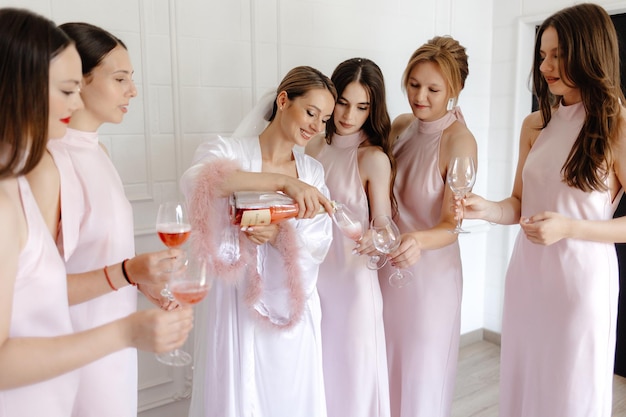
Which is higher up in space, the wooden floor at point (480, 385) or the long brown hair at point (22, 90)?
Result: the long brown hair at point (22, 90)

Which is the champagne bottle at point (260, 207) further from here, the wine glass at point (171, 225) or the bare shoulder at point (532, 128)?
the bare shoulder at point (532, 128)

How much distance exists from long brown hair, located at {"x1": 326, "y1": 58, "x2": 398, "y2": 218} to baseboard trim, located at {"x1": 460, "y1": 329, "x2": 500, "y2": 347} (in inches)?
78.3

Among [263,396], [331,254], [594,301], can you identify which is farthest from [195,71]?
[594,301]

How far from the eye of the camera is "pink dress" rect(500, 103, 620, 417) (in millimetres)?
1819

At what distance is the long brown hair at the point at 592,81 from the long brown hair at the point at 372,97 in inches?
25.3

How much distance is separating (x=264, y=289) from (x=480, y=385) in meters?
1.97

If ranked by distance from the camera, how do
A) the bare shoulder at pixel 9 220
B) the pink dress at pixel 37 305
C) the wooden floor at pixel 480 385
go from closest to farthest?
the bare shoulder at pixel 9 220 < the pink dress at pixel 37 305 < the wooden floor at pixel 480 385

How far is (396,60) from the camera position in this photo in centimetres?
315

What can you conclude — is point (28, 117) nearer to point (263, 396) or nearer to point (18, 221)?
point (18, 221)

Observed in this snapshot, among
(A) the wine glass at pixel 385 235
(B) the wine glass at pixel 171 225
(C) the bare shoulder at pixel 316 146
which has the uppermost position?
(C) the bare shoulder at pixel 316 146

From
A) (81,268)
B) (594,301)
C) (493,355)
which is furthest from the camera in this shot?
(493,355)

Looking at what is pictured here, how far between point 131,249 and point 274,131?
676 mm

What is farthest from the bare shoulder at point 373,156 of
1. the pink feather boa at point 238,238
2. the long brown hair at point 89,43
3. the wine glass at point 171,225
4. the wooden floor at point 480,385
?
the wooden floor at point 480,385

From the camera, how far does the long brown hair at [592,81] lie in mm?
1714
